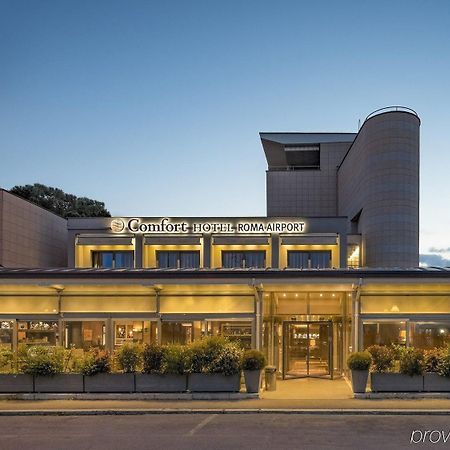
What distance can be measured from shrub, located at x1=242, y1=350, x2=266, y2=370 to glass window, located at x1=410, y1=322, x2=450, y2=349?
8.20 m

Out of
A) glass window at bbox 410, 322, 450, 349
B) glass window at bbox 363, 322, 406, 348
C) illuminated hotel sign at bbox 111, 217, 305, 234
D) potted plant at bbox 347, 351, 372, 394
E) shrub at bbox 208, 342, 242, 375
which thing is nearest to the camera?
potted plant at bbox 347, 351, 372, 394

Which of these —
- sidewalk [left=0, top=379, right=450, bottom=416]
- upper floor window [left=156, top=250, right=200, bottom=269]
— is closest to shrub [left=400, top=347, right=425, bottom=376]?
sidewalk [left=0, top=379, right=450, bottom=416]

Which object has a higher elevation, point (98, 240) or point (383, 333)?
point (98, 240)

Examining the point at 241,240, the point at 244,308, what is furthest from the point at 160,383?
the point at 241,240

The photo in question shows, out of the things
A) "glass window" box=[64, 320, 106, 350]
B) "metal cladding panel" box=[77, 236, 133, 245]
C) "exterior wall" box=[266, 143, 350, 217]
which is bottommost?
"glass window" box=[64, 320, 106, 350]

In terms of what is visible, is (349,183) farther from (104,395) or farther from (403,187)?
(104,395)

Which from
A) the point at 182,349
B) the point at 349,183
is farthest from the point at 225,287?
the point at 349,183

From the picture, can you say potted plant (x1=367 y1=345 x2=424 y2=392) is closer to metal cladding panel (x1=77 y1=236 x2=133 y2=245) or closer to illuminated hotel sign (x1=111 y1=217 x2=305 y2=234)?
illuminated hotel sign (x1=111 y1=217 x2=305 y2=234)

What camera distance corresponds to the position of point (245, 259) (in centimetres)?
4678

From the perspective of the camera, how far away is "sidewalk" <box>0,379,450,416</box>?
61.8ft

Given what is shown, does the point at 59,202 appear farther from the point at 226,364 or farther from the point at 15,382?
the point at 226,364

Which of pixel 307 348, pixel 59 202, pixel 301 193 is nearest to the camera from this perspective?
pixel 307 348

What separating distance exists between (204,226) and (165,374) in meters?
26.1

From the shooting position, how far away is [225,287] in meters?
26.6
